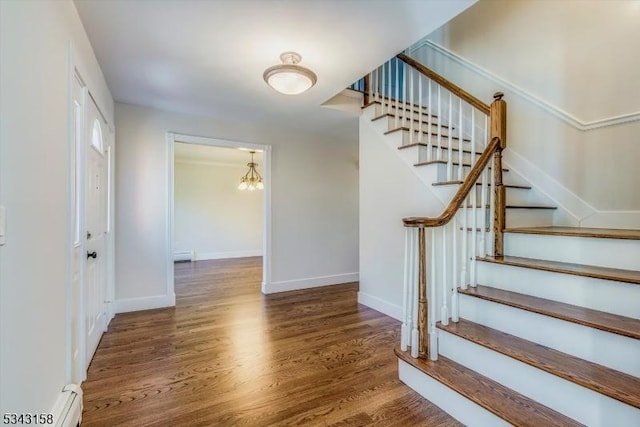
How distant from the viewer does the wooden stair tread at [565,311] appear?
4.73ft

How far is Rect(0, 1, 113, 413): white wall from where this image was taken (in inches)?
41.6

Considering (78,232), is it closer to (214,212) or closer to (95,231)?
(95,231)

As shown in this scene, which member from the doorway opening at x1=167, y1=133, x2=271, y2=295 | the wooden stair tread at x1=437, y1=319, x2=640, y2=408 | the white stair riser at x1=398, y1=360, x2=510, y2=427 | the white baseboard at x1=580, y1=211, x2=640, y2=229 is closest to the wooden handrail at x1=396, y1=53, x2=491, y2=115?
the white baseboard at x1=580, y1=211, x2=640, y2=229

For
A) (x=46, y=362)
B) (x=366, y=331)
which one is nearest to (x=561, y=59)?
(x=366, y=331)

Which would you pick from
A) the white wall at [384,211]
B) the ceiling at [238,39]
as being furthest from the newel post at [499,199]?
the ceiling at [238,39]

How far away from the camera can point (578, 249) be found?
2.02 m

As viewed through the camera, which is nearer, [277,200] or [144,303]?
[144,303]

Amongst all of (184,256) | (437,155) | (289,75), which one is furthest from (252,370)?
(184,256)

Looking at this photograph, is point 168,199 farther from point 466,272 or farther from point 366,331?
point 466,272

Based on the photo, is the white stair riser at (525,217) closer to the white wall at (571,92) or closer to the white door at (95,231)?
the white wall at (571,92)

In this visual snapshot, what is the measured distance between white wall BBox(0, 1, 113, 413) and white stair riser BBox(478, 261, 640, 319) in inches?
101

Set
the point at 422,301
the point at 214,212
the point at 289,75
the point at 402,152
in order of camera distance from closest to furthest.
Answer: the point at 422,301 → the point at 289,75 → the point at 402,152 → the point at 214,212

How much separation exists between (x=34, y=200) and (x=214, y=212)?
6391 millimetres

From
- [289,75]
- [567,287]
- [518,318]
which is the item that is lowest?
[518,318]
